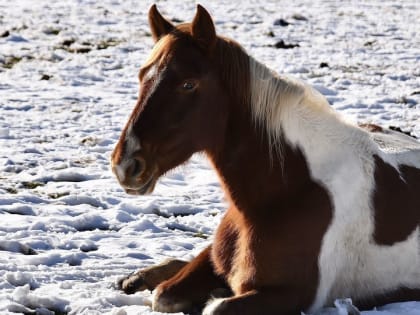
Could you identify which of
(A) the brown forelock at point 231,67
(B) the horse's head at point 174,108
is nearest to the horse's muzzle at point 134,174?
(B) the horse's head at point 174,108

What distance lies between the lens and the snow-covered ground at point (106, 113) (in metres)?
5.00

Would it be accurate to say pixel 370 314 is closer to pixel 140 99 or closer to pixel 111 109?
pixel 140 99

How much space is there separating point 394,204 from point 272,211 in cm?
68

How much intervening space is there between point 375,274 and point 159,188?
3008mm

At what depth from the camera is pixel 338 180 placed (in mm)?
4137

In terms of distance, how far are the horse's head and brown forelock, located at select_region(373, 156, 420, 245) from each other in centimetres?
90

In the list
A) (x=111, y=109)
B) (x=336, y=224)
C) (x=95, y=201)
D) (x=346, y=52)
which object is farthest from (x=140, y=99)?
(x=346, y=52)

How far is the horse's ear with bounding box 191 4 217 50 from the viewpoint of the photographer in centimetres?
389

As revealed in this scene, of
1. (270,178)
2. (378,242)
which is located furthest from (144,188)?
(378,242)

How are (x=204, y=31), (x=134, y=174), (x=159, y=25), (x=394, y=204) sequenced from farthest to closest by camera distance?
(x=394, y=204) < (x=159, y=25) < (x=204, y=31) < (x=134, y=174)

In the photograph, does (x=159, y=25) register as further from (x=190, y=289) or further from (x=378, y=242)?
(x=378, y=242)

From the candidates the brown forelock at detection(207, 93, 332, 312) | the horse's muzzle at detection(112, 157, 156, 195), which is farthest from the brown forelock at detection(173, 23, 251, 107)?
the horse's muzzle at detection(112, 157, 156, 195)

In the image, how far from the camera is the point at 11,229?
18.5 ft

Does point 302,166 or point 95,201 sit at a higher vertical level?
point 302,166
